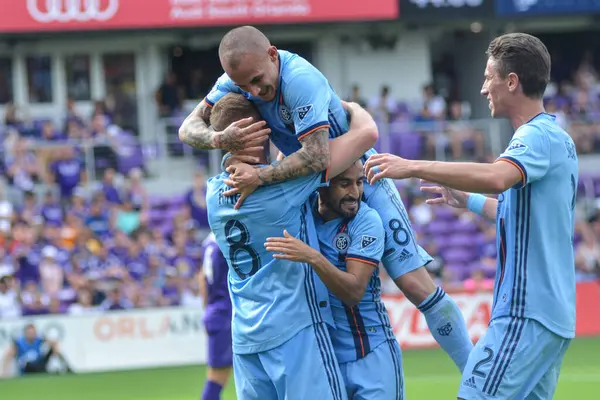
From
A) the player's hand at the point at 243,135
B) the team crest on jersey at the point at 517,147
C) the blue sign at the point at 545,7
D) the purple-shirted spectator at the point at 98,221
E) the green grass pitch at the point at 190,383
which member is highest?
the blue sign at the point at 545,7

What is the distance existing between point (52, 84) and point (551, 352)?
18661 mm

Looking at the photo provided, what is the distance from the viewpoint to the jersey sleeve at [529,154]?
199 inches

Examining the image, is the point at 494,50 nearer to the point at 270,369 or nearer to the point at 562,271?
the point at 562,271

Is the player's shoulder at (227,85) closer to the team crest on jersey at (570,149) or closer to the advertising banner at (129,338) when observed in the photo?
the team crest on jersey at (570,149)

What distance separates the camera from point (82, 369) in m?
15.2

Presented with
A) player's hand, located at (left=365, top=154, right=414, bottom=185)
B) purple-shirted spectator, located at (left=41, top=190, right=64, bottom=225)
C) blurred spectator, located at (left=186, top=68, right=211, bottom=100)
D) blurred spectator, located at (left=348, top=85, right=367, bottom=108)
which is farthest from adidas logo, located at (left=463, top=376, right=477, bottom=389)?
blurred spectator, located at (left=186, top=68, right=211, bottom=100)

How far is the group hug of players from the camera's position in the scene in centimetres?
523

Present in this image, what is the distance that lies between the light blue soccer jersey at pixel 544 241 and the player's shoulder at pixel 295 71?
98 cm

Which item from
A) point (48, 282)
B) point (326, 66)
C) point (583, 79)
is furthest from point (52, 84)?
point (583, 79)

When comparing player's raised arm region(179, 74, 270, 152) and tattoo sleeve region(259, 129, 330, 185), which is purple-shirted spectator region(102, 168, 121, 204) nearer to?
player's raised arm region(179, 74, 270, 152)

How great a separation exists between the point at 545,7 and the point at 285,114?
700 inches

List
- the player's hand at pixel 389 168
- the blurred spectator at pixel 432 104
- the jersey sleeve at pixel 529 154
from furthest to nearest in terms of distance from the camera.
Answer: the blurred spectator at pixel 432 104 < the jersey sleeve at pixel 529 154 < the player's hand at pixel 389 168

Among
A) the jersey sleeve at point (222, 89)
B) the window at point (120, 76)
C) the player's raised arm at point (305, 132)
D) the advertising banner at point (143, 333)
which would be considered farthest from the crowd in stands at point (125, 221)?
the player's raised arm at point (305, 132)

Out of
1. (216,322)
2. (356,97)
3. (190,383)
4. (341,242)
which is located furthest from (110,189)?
(341,242)
